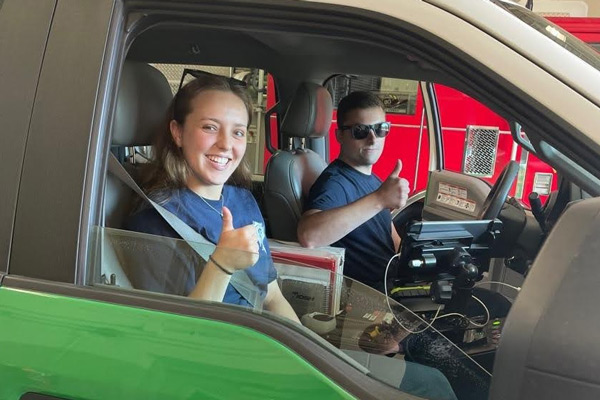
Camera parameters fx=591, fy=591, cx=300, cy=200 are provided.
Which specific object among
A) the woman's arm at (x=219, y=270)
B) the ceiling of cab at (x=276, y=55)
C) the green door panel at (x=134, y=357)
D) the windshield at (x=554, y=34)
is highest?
the ceiling of cab at (x=276, y=55)

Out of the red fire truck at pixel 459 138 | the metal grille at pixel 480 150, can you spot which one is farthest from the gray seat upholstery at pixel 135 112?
the metal grille at pixel 480 150

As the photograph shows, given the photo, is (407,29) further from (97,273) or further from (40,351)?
(40,351)

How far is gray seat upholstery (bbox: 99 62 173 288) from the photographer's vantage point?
1.37 meters

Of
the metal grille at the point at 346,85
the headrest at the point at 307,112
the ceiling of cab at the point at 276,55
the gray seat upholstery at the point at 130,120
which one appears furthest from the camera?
the metal grille at the point at 346,85

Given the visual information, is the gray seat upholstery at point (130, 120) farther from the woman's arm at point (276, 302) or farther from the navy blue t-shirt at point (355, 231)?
the navy blue t-shirt at point (355, 231)

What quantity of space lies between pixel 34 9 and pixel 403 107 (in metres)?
4.01

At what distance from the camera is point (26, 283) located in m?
1.02

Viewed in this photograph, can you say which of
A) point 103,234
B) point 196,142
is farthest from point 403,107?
point 103,234

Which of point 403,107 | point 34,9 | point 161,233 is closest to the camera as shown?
Answer: point 34,9

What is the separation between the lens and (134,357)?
0.99 metres

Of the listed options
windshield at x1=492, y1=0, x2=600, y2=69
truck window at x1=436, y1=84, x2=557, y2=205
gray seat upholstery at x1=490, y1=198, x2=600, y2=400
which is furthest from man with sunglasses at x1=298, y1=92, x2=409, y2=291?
truck window at x1=436, y1=84, x2=557, y2=205

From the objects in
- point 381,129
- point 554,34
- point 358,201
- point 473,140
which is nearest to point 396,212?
point 381,129

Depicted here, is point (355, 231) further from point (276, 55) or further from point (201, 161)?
point (201, 161)

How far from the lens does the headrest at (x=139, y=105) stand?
5.30 feet
